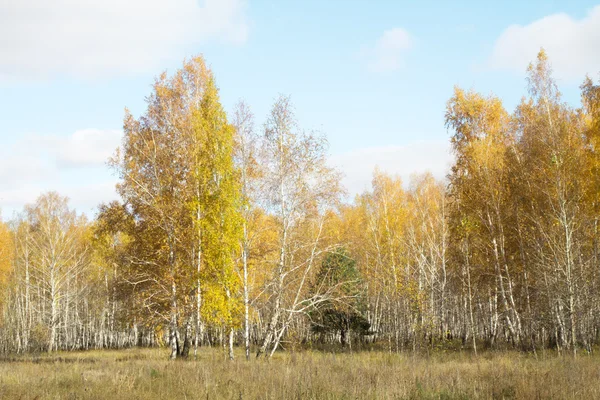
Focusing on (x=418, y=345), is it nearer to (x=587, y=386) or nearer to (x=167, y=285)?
(x=167, y=285)

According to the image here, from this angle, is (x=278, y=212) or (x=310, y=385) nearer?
A: (x=310, y=385)

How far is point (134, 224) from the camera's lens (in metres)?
19.3

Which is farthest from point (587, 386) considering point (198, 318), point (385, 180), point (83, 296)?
point (83, 296)

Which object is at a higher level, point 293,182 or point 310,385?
point 293,182

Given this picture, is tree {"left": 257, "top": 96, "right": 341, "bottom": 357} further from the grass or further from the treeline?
the grass

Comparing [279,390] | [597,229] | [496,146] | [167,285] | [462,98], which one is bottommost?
[279,390]

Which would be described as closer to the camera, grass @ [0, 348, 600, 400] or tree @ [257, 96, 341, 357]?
grass @ [0, 348, 600, 400]

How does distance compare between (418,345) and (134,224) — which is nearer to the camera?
(134,224)

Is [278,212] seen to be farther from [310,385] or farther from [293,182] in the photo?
[310,385]

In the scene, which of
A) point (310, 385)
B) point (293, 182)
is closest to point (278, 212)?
point (293, 182)

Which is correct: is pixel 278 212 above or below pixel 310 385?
above

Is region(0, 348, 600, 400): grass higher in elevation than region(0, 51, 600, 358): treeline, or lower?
lower

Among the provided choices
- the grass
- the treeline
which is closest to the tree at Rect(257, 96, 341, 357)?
the treeline

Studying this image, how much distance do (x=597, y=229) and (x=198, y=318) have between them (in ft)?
52.3
